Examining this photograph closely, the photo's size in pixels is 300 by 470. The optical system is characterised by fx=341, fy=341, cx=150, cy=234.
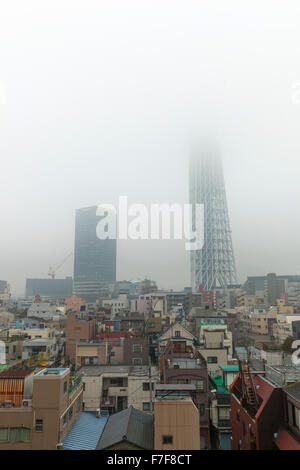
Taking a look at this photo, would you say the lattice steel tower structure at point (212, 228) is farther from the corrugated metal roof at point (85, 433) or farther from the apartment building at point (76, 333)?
the corrugated metal roof at point (85, 433)

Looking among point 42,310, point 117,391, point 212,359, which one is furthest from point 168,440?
point 42,310

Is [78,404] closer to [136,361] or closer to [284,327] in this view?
[136,361]

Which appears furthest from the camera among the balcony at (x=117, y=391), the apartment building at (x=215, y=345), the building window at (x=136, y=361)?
the building window at (x=136, y=361)

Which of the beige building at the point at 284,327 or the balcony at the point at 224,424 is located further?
the beige building at the point at 284,327

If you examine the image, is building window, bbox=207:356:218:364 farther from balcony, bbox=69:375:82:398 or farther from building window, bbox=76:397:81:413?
building window, bbox=76:397:81:413

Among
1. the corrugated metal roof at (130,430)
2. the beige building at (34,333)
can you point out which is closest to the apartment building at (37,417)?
the corrugated metal roof at (130,430)

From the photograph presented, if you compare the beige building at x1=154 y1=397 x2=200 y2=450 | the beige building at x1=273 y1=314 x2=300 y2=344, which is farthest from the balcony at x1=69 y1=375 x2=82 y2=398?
the beige building at x1=273 y1=314 x2=300 y2=344

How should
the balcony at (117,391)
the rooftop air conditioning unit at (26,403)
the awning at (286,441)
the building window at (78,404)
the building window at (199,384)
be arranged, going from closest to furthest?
the awning at (286,441), the rooftop air conditioning unit at (26,403), the building window at (78,404), the building window at (199,384), the balcony at (117,391)
